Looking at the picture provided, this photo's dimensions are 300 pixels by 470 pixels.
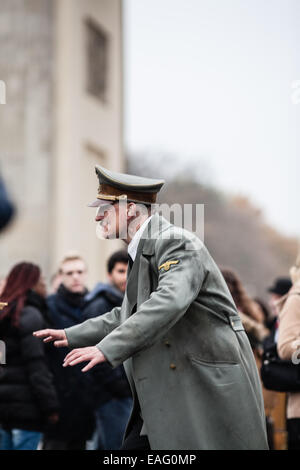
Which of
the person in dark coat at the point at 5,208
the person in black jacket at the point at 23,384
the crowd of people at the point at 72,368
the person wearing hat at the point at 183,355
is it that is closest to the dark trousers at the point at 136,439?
the person wearing hat at the point at 183,355

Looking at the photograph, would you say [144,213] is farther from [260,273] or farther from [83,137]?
[260,273]

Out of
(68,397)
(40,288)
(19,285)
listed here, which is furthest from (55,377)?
(19,285)

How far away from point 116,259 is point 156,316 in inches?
159

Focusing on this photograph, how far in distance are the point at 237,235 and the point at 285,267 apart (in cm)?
380

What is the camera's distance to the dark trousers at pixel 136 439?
174 inches

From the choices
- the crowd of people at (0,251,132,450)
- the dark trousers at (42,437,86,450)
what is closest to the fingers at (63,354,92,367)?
the crowd of people at (0,251,132,450)

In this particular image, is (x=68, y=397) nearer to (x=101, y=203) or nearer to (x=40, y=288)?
(x=40, y=288)

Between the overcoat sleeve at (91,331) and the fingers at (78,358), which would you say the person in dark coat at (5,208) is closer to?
the fingers at (78,358)

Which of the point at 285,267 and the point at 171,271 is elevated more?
the point at 171,271

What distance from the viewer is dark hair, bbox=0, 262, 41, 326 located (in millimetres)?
7156

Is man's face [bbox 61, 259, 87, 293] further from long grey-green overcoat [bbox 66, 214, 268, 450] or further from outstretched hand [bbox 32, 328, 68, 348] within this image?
long grey-green overcoat [bbox 66, 214, 268, 450]

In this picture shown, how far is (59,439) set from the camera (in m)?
7.70

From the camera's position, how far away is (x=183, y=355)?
169 inches
